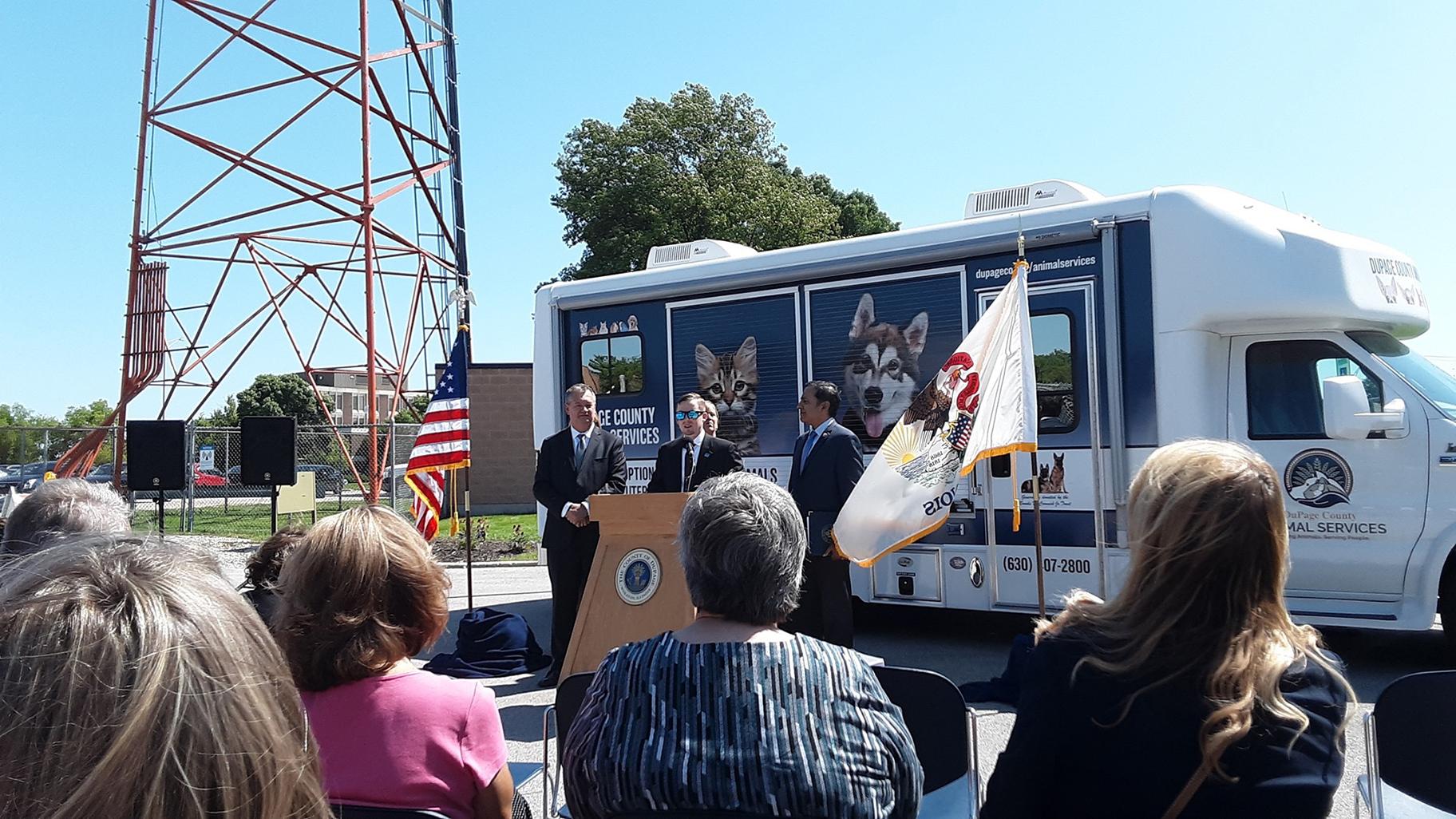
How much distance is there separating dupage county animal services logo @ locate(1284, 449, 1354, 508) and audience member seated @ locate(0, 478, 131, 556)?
21.8 ft

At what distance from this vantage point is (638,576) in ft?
22.4

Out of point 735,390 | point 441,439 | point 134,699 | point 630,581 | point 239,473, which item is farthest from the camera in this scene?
point 239,473

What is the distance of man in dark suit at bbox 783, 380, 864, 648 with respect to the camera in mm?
6859

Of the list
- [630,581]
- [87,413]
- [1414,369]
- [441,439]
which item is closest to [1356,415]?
[1414,369]

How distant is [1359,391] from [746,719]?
597cm

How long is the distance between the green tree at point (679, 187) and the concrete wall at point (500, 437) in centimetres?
501

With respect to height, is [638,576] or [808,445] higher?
[808,445]

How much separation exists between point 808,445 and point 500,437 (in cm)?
2242

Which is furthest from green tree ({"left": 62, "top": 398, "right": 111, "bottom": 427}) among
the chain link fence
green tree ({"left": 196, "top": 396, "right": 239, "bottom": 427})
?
the chain link fence

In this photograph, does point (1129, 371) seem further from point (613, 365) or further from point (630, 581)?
point (613, 365)

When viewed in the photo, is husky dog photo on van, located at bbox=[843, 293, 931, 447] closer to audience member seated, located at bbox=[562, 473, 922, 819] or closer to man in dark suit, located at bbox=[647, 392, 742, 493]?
man in dark suit, located at bbox=[647, 392, 742, 493]

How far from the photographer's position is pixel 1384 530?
6605mm

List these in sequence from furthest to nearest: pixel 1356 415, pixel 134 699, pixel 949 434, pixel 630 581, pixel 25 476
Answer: pixel 25 476 < pixel 630 581 < pixel 1356 415 < pixel 949 434 < pixel 134 699

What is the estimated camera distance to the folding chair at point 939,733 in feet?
11.0
